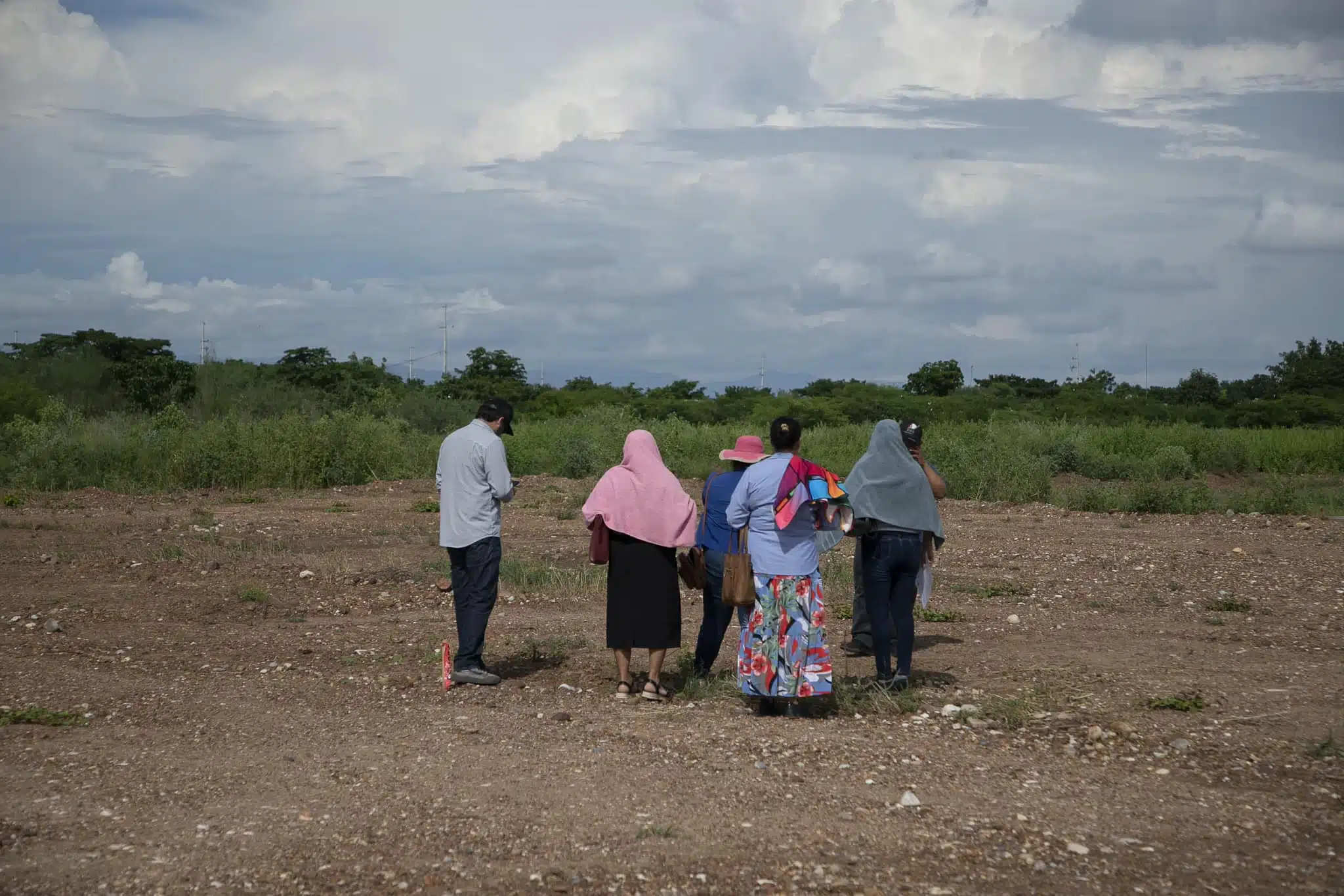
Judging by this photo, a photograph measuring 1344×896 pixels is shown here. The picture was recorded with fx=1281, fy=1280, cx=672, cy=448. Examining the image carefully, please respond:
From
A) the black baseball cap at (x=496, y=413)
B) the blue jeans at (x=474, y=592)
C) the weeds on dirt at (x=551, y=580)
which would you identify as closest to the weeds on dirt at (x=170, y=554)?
the weeds on dirt at (x=551, y=580)

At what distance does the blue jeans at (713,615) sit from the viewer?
793 centimetres

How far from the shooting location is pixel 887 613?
317 inches

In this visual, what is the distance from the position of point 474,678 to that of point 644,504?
1700 mm

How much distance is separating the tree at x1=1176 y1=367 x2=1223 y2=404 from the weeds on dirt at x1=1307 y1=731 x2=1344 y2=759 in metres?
47.9

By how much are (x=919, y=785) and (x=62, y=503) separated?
1788cm

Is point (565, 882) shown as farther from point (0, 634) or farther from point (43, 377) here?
point (43, 377)

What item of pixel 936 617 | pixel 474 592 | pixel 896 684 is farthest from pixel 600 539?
pixel 936 617

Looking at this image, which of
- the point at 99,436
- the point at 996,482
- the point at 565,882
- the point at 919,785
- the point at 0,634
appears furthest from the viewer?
the point at 99,436

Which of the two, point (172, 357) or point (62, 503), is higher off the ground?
point (172, 357)

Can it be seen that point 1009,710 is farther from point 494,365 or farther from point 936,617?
point 494,365

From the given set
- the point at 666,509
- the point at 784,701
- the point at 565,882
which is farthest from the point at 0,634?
the point at 565,882

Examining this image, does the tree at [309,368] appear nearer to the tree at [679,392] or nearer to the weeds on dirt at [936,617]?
the tree at [679,392]

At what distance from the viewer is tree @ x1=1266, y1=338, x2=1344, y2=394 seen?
51.9 m

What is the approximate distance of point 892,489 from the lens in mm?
7953
